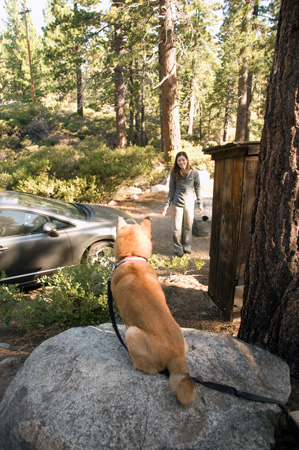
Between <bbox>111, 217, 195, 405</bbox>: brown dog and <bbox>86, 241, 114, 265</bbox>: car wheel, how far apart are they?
1566 mm

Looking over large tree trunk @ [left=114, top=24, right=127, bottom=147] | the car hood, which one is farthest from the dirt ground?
large tree trunk @ [left=114, top=24, right=127, bottom=147]

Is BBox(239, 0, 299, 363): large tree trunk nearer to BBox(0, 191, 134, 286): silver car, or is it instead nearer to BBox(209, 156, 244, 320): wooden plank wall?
BBox(209, 156, 244, 320): wooden plank wall

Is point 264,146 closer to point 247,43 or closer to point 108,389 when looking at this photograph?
point 108,389

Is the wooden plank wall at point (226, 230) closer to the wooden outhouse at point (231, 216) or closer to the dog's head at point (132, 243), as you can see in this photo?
the wooden outhouse at point (231, 216)

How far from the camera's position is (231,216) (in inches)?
133

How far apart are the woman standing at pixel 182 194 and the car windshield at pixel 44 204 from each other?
1.90 metres

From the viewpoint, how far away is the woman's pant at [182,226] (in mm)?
6277

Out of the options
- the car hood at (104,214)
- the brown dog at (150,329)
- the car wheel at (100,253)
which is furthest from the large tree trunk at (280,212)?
the car hood at (104,214)

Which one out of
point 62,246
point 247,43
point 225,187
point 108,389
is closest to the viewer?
point 108,389

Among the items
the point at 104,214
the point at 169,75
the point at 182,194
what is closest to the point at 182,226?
the point at 182,194

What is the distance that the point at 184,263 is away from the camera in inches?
164

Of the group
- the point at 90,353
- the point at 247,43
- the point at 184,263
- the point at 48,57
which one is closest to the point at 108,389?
the point at 90,353

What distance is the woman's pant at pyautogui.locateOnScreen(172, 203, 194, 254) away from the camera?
6277 mm

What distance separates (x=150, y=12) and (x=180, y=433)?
14.9m
